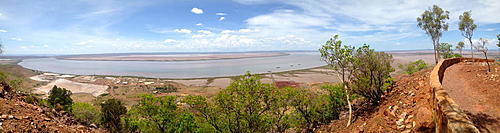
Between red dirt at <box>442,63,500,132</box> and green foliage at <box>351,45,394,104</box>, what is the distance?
3.19 m

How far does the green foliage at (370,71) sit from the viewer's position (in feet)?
44.8

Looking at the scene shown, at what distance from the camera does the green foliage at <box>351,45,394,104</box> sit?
538 inches

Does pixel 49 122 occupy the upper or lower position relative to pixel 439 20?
lower

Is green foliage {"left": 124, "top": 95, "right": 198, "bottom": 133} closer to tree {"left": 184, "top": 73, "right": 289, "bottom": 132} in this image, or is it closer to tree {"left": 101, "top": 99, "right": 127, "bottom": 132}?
tree {"left": 184, "top": 73, "right": 289, "bottom": 132}

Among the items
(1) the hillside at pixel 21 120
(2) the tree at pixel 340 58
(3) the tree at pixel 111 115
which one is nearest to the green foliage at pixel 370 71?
(2) the tree at pixel 340 58

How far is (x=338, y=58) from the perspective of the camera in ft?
45.8

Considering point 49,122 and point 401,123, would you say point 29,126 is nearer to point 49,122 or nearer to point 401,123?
point 49,122

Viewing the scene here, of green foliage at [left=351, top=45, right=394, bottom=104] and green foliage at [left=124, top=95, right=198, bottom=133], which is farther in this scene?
green foliage at [left=124, top=95, right=198, bottom=133]

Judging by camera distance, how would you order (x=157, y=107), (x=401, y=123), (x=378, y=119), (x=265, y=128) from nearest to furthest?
(x=401, y=123) < (x=378, y=119) < (x=265, y=128) < (x=157, y=107)

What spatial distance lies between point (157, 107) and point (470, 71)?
23.6 meters

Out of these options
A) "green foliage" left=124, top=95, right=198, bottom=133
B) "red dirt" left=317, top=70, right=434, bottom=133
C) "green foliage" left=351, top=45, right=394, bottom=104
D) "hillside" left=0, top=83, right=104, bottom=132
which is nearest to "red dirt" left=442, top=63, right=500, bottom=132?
"red dirt" left=317, top=70, right=434, bottom=133

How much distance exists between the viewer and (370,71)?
13.9 meters

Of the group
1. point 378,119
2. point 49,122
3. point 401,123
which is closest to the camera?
point 401,123

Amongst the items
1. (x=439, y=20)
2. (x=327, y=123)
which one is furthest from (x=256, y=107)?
(x=439, y=20)
